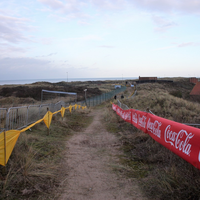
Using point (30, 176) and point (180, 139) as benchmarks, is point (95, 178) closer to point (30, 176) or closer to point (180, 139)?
point (30, 176)

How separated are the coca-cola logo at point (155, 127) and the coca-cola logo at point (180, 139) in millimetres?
668

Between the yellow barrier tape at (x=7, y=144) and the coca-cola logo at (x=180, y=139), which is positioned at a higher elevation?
the coca-cola logo at (x=180, y=139)

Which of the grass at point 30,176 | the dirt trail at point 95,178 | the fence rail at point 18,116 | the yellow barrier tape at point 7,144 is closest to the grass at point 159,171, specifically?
the dirt trail at point 95,178

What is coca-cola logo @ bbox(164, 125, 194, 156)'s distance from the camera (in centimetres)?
383

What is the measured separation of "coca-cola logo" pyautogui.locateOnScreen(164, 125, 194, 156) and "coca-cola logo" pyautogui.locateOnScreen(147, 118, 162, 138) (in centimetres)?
67

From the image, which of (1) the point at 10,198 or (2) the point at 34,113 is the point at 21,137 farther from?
(2) the point at 34,113

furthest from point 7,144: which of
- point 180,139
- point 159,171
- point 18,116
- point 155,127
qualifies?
point 18,116

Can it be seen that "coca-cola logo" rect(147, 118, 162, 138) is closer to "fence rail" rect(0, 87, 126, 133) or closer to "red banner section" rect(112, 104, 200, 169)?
"red banner section" rect(112, 104, 200, 169)

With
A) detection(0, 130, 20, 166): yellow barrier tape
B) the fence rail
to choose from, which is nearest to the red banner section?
detection(0, 130, 20, 166): yellow barrier tape

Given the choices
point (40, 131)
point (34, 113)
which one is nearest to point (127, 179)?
point (40, 131)

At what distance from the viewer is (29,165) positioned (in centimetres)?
484

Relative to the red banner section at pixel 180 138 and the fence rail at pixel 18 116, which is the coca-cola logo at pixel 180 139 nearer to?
the red banner section at pixel 180 138

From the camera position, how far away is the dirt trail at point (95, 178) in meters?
4.05

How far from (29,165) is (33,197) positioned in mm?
1085
